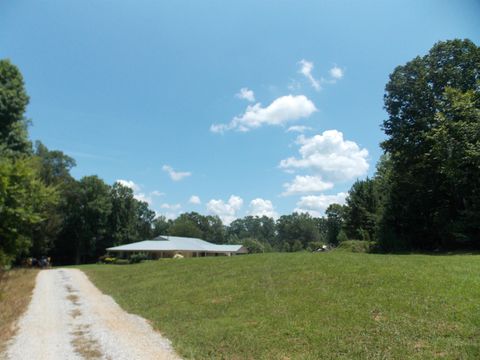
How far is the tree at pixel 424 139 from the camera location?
28.4 m

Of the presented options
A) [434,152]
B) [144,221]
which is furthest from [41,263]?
[144,221]

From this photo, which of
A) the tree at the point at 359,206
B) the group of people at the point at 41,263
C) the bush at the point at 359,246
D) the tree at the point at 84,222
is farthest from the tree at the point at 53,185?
the tree at the point at 359,206

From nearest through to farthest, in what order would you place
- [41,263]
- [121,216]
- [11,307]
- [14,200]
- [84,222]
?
[11,307], [14,200], [41,263], [84,222], [121,216]

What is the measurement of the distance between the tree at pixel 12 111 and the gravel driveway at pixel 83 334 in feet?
34.8

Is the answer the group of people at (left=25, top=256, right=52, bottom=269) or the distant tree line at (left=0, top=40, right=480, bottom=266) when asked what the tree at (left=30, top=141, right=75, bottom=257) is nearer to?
the distant tree line at (left=0, top=40, right=480, bottom=266)

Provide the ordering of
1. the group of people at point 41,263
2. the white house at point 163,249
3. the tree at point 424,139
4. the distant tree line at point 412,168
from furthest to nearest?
the white house at point 163,249 < the group of people at point 41,263 < the tree at point 424,139 < the distant tree line at point 412,168

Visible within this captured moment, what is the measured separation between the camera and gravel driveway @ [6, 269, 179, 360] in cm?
786

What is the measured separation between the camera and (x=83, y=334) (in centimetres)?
959

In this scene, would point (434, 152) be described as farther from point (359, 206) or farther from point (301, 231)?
point (301, 231)

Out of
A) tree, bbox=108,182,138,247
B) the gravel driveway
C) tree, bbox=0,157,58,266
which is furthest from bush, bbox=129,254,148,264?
the gravel driveway

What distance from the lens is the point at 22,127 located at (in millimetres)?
21891

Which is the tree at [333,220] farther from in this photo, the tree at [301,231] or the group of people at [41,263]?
the group of people at [41,263]

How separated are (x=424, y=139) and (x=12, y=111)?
31.2 meters

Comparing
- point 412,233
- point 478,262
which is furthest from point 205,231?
point 478,262
